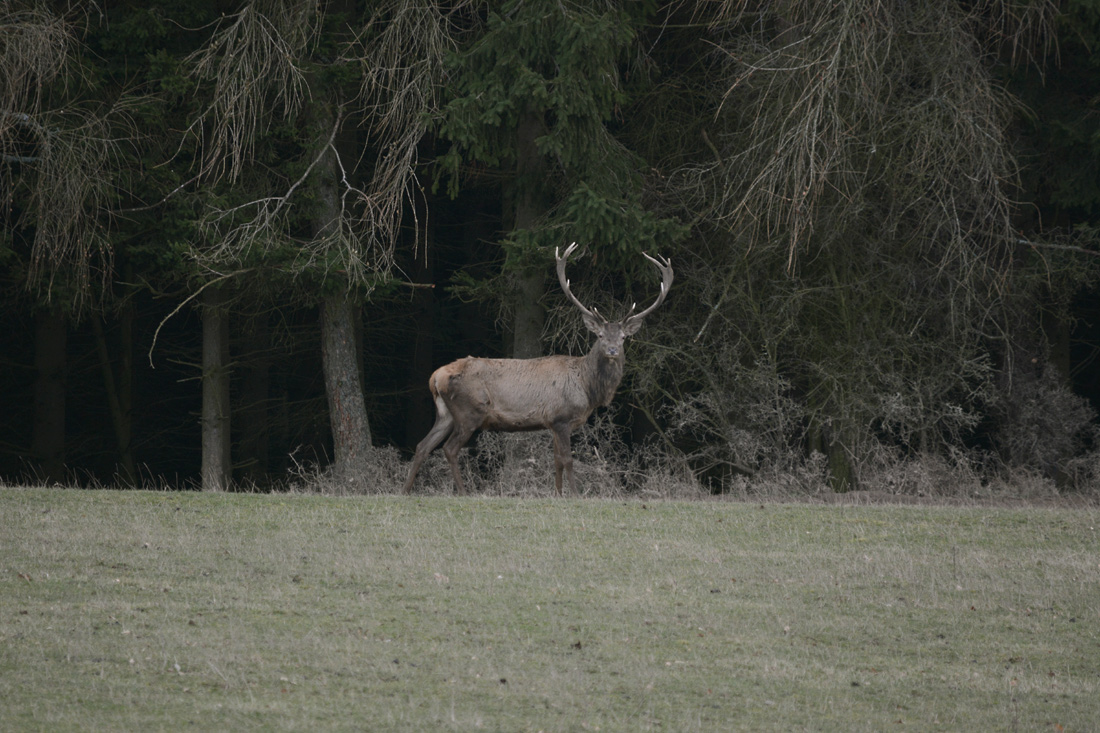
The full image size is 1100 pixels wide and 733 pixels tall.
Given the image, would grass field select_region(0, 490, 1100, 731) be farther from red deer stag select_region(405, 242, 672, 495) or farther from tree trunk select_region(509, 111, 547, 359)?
tree trunk select_region(509, 111, 547, 359)

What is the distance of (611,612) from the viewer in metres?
8.01

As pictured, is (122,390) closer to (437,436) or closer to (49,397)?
(49,397)

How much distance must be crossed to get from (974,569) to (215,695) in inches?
225

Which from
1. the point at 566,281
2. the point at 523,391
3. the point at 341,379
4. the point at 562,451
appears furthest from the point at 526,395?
the point at 341,379

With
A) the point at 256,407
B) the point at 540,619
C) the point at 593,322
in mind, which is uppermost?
the point at 593,322

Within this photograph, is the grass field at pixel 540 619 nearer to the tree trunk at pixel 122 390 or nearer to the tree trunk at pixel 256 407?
the tree trunk at pixel 122 390

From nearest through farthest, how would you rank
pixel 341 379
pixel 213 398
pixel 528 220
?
pixel 528 220 < pixel 341 379 < pixel 213 398

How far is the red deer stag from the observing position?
13375mm

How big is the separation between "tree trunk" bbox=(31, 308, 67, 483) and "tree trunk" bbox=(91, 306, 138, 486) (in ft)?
3.35

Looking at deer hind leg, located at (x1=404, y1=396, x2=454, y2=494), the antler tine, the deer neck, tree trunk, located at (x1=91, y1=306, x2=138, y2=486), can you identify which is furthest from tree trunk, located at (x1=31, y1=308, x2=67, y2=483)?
the deer neck

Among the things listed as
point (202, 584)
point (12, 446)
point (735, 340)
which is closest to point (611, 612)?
point (202, 584)

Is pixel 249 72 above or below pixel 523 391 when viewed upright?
above

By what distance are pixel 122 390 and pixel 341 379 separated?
7761mm

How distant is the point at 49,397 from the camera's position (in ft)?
68.6
